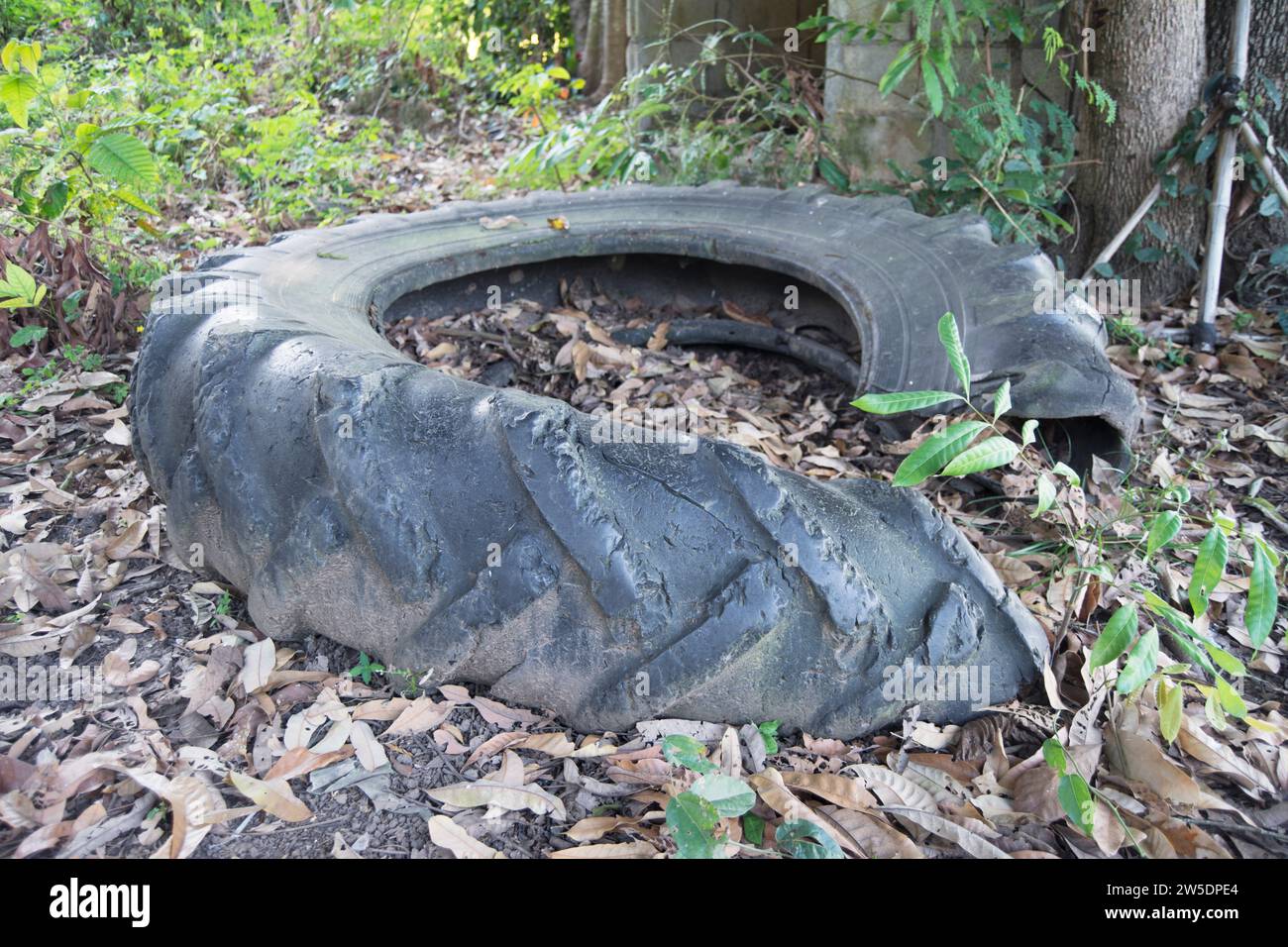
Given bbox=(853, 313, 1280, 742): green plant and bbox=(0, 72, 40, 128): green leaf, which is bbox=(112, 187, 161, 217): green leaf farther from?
bbox=(853, 313, 1280, 742): green plant

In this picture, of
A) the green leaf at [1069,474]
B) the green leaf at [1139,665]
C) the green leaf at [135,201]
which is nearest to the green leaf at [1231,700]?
the green leaf at [1139,665]

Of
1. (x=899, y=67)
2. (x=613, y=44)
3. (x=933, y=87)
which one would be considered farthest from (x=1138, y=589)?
(x=613, y=44)

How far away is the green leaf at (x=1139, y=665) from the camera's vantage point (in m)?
1.43

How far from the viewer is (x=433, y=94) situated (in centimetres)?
684

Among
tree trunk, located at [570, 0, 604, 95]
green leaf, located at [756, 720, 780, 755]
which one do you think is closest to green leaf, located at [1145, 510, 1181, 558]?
green leaf, located at [756, 720, 780, 755]

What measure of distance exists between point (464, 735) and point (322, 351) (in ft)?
2.25

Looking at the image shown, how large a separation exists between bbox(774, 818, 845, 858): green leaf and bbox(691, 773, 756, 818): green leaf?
0.06 m

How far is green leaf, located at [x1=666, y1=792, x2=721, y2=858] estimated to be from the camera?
128cm

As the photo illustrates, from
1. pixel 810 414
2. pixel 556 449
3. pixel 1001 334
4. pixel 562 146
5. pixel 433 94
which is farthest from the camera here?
pixel 433 94

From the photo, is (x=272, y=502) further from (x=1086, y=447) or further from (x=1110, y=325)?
(x=1110, y=325)

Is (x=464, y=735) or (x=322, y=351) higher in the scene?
(x=322, y=351)

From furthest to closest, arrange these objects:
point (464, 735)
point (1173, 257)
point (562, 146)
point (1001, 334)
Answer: point (562, 146), point (1173, 257), point (1001, 334), point (464, 735)

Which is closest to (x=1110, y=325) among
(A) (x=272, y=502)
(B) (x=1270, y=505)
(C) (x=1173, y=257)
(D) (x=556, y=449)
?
(C) (x=1173, y=257)

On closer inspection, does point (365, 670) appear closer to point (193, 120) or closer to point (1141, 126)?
point (1141, 126)
